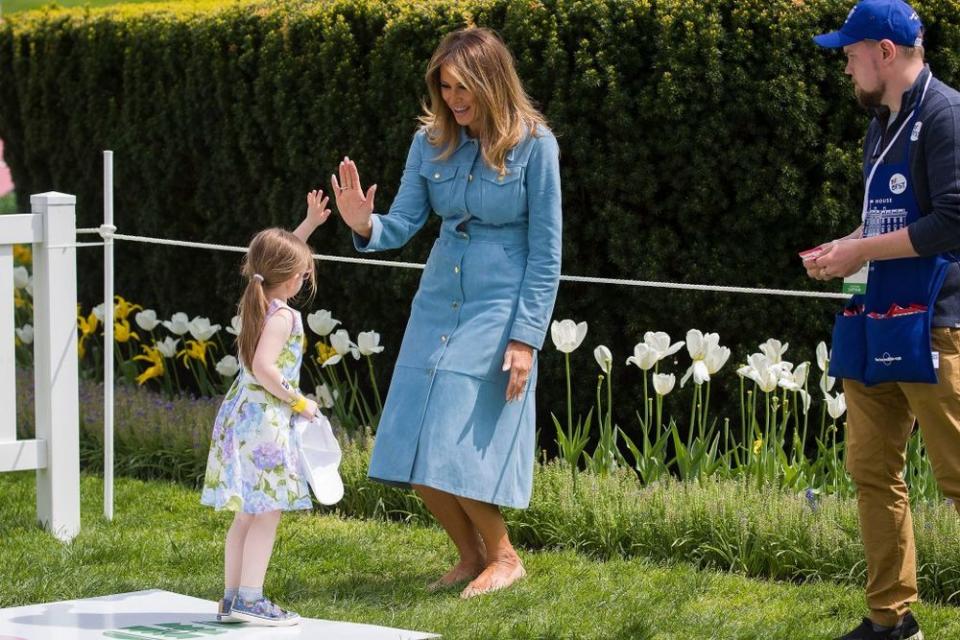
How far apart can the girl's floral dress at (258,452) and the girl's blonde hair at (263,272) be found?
0.14ft

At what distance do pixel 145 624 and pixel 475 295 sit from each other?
4.52ft

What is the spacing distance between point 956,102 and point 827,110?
95.1 inches

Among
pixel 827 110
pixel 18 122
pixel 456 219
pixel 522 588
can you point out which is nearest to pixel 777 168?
pixel 827 110

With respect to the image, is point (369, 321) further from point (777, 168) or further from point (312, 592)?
point (312, 592)

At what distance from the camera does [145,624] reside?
430cm

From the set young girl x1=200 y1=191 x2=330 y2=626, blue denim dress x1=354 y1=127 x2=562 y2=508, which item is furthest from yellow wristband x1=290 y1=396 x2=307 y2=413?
blue denim dress x1=354 y1=127 x2=562 y2=508

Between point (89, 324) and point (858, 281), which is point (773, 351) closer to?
point (858, 281)

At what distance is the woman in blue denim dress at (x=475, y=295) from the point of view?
454 cm

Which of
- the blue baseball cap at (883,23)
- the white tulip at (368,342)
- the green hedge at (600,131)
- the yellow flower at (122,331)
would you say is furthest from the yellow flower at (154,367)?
the blue baseball cap at (883,23)

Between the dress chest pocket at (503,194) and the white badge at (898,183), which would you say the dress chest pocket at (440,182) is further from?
the white badge at (898,183)

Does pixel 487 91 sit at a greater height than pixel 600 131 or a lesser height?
greater

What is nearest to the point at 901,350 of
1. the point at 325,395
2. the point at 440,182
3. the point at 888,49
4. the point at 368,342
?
the point at 888,49

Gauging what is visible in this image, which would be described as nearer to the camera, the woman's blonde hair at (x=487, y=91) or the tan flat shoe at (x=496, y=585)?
the woman's blonde hair at (x=487, y=91)

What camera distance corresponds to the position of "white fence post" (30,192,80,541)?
558cm
